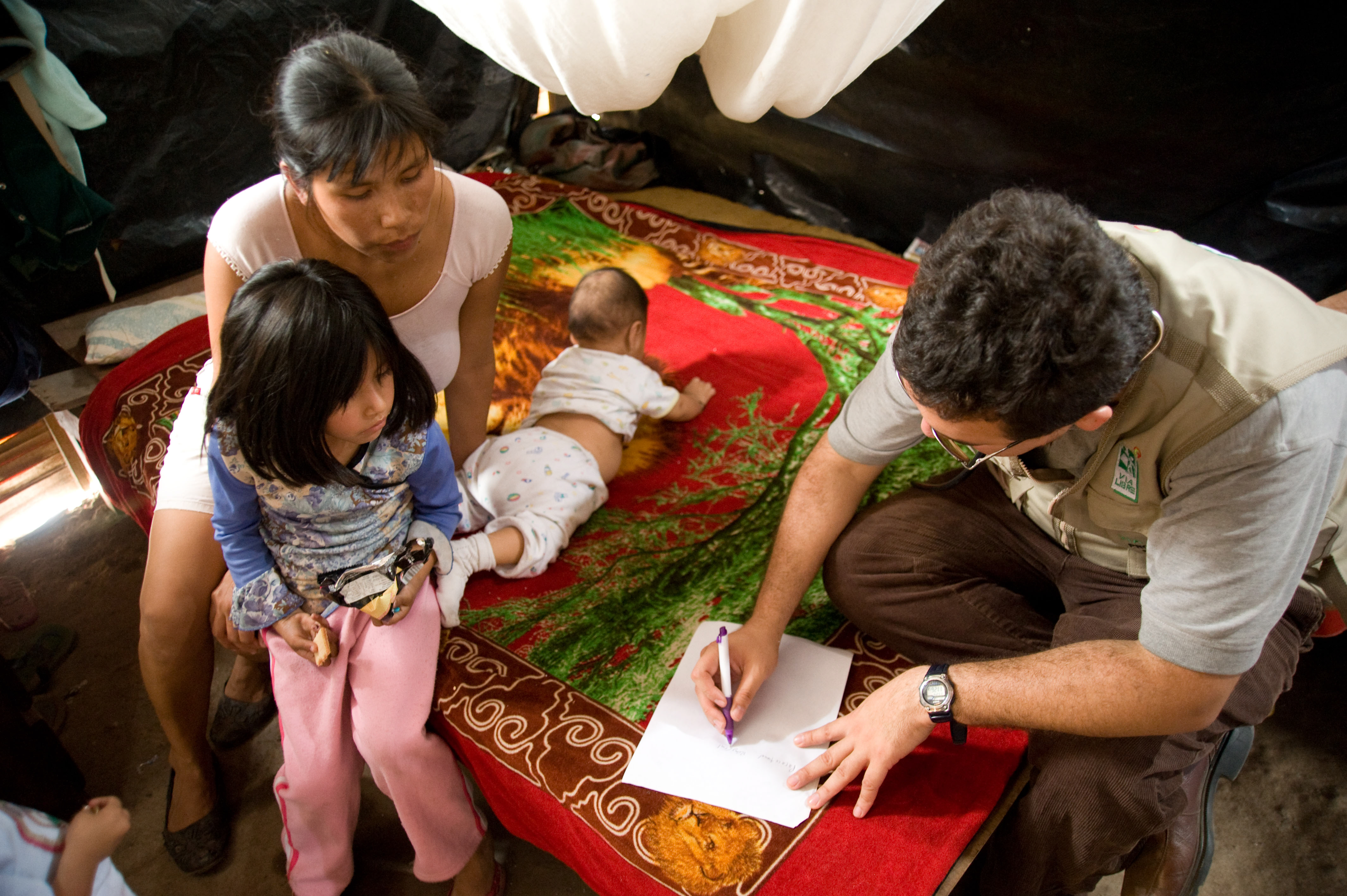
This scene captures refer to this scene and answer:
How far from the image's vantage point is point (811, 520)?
1.43 m

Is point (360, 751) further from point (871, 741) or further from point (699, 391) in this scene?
point (699, 391)

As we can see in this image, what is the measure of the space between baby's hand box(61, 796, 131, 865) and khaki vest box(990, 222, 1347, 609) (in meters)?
1.34

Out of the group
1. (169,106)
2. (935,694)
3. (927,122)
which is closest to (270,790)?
(935,694)

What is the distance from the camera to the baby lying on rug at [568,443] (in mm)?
1605

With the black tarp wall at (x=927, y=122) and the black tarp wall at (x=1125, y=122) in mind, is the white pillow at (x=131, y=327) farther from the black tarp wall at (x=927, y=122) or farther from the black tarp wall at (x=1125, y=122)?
the black tarp wall at (x=1125, y=122)

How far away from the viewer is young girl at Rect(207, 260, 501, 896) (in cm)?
122

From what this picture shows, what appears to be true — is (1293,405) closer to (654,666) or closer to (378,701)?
(654,666)

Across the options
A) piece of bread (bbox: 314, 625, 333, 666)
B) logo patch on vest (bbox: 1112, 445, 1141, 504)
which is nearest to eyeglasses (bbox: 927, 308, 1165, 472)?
logo patch on vest (bbox: 1112, 445, 1141, 504)

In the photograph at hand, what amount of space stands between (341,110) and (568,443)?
2.62ft

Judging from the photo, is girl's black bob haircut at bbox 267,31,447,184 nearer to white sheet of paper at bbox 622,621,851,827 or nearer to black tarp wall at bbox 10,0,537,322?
white sheet of paper at bbox 622,621,851,827

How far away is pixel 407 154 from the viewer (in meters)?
1.26

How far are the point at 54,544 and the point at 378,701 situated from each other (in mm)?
→ 1491

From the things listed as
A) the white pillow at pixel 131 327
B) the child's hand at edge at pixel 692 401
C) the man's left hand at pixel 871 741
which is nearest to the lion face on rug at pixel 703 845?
the man's left hand at pixel 871 741

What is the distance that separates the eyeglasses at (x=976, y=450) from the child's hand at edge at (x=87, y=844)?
1.11m
